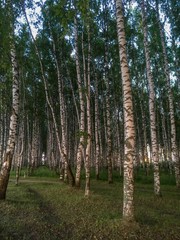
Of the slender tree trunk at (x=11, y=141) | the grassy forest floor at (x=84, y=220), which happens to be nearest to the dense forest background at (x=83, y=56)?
the slender tree trunk at (x=11, y=141)

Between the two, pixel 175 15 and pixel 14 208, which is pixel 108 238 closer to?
pixel 14 208

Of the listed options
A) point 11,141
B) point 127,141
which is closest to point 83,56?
point 11,141

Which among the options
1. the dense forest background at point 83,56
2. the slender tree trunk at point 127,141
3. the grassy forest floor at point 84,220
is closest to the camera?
the grassy forest floor at point 84,220

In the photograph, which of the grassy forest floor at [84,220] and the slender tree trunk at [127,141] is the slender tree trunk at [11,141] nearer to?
the grassy forest floor at [84,220]

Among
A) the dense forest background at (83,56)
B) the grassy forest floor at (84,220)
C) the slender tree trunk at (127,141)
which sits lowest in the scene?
the grassy forest floor at (84,220)

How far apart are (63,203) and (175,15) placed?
16.1 metres

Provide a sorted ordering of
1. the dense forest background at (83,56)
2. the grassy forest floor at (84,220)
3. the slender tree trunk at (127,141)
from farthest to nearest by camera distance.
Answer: the dense forest background at (83,56) → the slender tree trunk at (127,141) → the grassy forest floor at (84,220)

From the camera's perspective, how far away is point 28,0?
1641 centimetres

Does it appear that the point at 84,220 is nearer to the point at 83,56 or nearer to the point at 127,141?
the point at 127,141

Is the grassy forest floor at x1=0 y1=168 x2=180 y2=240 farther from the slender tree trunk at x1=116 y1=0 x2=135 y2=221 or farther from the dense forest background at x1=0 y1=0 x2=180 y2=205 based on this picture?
the dense forest background at x1=0 y1=0 x2=180 y2=205

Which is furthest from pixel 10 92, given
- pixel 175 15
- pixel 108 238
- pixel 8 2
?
pixel 108 238

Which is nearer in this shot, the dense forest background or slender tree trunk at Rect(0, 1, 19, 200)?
slender tree trunk at Rect(0, 1, 19, 200)

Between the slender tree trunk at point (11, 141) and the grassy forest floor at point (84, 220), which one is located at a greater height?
the slender tree trunk at point (11, 141)

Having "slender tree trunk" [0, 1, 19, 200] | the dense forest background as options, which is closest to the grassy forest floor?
"slender tree trunk" [0, 1, 19, 200]
